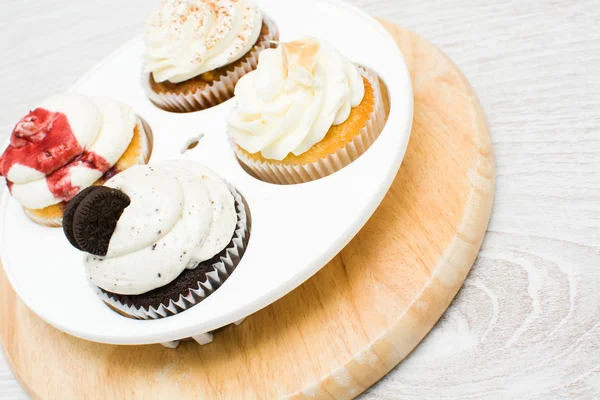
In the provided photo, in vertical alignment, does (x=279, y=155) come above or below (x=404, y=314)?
above

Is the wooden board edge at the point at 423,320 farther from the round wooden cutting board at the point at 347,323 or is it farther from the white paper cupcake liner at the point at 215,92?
the white paper cupcake liner at the point at 215,92

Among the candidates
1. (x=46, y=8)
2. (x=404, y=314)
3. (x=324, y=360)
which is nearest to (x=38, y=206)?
(x=324, y=360)

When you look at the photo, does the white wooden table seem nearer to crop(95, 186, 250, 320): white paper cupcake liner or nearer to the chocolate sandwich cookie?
crop(95, 186, 250, 320): white paper cupcake liner

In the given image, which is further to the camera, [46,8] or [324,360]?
[46,8]

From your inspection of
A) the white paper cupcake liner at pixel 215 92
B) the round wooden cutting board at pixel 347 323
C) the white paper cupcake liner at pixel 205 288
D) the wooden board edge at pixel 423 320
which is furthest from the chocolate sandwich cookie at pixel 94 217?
the white paper cupcake liner at pixel 215 92

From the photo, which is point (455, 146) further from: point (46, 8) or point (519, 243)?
point (46, 8)

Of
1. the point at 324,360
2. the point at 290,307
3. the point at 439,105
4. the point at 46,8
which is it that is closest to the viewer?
the point at 324,360

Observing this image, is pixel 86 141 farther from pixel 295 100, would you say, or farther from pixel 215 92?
pixel 295 100

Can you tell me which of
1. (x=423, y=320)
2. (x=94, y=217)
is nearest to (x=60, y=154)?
(x=94, y=217)
